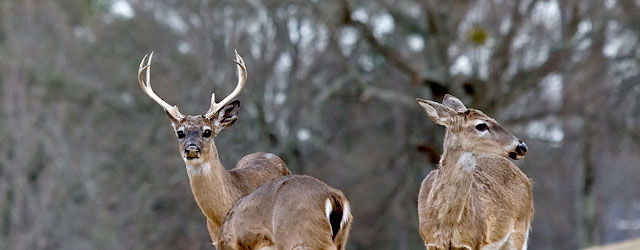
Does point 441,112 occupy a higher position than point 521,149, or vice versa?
point 441,112

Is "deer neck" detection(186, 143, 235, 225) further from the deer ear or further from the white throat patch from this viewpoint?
the white throat patch

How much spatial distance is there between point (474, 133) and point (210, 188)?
105 inches

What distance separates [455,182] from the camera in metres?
9.52

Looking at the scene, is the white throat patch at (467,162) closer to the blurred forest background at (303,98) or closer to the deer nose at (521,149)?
the deer nose at (521,149)

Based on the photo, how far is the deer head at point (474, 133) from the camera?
934 cm

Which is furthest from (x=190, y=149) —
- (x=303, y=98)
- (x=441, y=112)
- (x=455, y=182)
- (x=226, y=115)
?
(x=303, y=98)

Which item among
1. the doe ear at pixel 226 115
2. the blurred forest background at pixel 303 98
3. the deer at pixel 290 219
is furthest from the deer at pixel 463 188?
the blurred forest background at pixel 303 98

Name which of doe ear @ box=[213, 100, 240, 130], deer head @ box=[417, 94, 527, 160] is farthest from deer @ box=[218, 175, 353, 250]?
doe ear @ box=[213, 100, 240, 130]

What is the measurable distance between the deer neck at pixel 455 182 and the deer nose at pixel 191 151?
7.58 ft

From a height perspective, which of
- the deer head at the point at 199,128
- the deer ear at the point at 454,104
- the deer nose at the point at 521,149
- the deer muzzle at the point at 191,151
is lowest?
the deer muzzle at the point at 191,151

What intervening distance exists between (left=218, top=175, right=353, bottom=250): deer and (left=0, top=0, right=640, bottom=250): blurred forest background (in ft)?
47.6

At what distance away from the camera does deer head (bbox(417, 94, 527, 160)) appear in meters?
9.34

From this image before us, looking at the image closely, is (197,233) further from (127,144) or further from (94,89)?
(94,89)

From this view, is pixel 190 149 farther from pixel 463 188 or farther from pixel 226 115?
pixel 463 188
